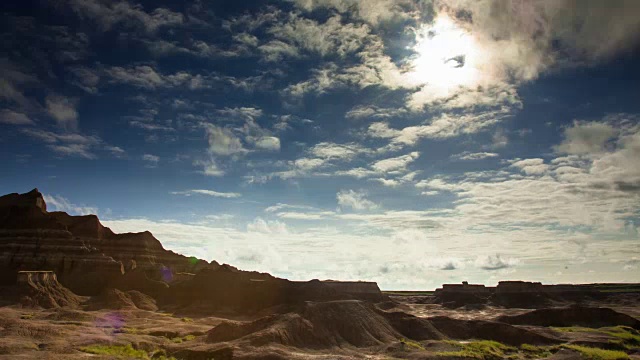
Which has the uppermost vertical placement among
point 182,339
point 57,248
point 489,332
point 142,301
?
point 57,248

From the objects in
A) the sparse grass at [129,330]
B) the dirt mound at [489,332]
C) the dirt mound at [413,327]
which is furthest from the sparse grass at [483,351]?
the sparse grass at [129,330]

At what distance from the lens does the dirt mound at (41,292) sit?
9012 cm

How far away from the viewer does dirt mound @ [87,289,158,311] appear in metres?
98.6

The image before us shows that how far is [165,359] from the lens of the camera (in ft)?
177

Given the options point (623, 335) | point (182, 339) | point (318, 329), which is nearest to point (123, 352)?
point (182, 339)

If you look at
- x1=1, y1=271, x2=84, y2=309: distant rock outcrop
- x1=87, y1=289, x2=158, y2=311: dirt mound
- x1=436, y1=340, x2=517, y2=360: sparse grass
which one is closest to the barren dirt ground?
x1=436, y1=340, x2=517, y2=360: sparse grass

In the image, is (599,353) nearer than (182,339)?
Yes

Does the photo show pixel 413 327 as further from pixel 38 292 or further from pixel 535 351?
pixel 38 292

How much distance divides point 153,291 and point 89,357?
77692 millimetres

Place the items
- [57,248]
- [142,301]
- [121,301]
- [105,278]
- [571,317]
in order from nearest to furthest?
[571,317] → [121,301] → [142,301] → [57,248] → [105,278]

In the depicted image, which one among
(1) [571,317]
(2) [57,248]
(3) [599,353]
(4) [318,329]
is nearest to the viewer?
(3) [599,353]

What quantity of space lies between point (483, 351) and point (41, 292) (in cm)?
8920

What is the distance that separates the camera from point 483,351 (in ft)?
202

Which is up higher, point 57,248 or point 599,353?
point 57,248
